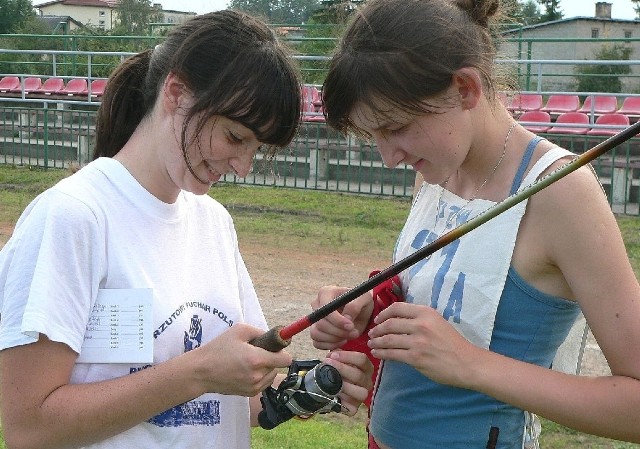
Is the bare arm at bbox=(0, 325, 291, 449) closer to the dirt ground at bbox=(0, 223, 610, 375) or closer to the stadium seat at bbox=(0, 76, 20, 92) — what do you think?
the dirt ground at bbox=(0, 223, 610, 375)

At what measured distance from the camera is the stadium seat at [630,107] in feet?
53.6

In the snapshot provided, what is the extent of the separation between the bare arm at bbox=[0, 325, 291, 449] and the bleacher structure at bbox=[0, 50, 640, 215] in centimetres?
916

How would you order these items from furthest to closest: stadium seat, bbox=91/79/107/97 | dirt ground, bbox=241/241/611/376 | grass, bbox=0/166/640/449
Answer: stadium seat, bbox=91/79/107/97 → grass, bbox=0/166/640/449 → dirt ground, bbox=241/241/611/376

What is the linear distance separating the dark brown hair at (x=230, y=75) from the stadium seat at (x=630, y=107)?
589 inches

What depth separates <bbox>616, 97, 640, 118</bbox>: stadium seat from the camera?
16328mm

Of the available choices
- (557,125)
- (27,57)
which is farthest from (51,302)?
(27,57)

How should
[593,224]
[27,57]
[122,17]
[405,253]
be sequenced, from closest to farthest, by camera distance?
[593,224] → [405,253] → [27,57] → [122,17]

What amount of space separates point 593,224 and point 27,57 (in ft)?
80.6

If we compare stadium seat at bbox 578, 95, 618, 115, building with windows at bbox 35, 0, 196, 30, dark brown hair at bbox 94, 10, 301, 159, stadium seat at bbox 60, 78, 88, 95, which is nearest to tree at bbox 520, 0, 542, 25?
dark brown hair at bbox 94, 10, 301, 159

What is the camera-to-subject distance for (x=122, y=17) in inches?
2185

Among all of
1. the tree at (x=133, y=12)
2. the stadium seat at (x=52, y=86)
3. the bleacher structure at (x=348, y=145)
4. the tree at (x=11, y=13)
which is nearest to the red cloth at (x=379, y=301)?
the bleacher structure at (x=348, y=145)

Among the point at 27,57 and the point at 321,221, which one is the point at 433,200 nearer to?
the point at 321,221

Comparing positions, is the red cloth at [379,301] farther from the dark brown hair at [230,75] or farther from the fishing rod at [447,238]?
the dark brown hair at [230,75]

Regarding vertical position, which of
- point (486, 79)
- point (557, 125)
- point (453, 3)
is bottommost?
point (557, 125)
